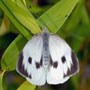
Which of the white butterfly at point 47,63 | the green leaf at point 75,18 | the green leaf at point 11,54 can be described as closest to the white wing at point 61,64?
the white butterfly at point 47,63

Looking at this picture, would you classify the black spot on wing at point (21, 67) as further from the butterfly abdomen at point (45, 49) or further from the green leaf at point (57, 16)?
the green leaf at point (57, 16)

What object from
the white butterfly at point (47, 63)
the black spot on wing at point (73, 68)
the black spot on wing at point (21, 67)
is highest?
the black spot on wing at point (21, 67)

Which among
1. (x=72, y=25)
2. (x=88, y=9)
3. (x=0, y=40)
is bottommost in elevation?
(x=88, y=9)

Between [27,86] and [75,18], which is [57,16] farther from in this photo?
[75,18]

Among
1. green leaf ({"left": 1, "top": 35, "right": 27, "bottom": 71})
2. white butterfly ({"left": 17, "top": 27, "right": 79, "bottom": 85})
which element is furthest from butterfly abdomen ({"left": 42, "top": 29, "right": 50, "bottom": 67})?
green leaf ({"left": 1, "top": 35, "right": 27, "bottom": 71})

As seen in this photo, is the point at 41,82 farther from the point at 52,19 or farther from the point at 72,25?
the point at 72,25

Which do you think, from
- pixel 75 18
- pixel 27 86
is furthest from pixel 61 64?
pixel 75 18

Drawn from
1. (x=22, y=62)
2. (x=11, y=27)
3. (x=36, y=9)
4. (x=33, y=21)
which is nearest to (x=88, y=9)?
(x=36, y=9)
